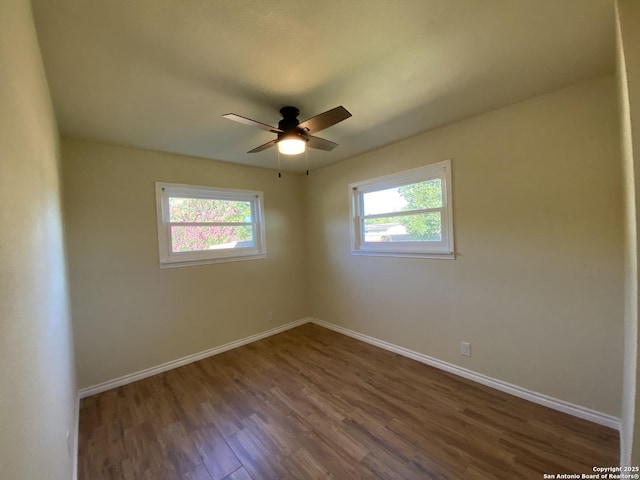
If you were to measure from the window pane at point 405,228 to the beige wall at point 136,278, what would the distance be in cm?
173

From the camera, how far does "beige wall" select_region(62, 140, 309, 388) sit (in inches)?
98.9

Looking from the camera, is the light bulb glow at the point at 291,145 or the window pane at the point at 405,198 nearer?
the light bulb glow at the point at 291,145

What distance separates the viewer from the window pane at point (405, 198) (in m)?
2.79

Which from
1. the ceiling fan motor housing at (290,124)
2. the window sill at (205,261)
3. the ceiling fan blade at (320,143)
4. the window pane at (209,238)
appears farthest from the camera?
the window pane at (209,238)

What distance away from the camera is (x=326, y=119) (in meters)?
1.78

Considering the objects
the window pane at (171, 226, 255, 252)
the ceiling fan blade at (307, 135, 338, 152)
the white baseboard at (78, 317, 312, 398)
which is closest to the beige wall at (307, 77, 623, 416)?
the ceiling fan blade at (307, 135, 338, 152)

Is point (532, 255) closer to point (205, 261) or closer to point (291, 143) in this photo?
point (291, 143)

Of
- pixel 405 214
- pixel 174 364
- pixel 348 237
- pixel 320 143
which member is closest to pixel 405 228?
pixel 405 214

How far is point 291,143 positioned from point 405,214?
167 cm

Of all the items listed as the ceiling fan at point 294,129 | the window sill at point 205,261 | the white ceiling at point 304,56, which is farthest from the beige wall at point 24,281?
the window sill at point 205,261

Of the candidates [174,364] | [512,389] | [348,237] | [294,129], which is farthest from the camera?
[348,237]

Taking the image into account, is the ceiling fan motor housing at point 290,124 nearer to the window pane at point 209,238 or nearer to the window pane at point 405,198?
the window pane at point 405,198

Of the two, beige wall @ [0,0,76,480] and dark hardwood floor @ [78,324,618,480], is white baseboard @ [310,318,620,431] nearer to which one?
dark hardwood floor @ [78,324,618,480]

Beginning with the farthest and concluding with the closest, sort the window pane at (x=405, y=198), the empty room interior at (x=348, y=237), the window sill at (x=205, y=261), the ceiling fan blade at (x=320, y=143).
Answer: the window sill at (x=205, y=261) < the window pane at (x=405, y=198) < the ceiling fan blade at (x=320, y=143) < the empty room interior at (x=348, y=237)
